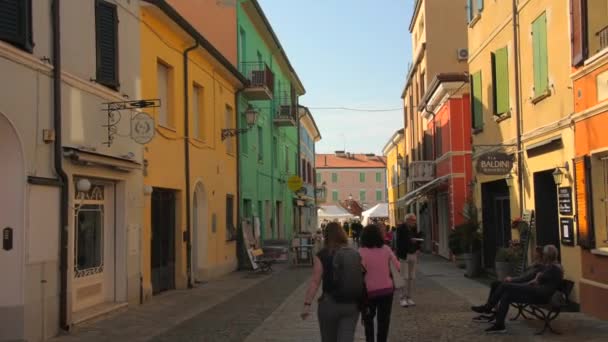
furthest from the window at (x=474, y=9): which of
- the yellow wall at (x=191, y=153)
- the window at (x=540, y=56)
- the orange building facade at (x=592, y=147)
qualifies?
the yellow wall at (x=191, y=153)

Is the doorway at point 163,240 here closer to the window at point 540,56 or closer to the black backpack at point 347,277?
the window at point 540,56

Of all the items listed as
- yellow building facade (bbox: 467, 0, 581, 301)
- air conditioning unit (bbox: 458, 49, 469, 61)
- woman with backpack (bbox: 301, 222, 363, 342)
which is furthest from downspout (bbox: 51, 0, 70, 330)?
air conditioning unit (bbox: 458, 49, 469, 61)

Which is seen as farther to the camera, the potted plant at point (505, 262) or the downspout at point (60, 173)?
the potted plant at point (505, 262)

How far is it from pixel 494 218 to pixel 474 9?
541 cm

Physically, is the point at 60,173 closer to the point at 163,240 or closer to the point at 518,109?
the point at 163,240

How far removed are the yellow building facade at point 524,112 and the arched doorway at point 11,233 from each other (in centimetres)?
834

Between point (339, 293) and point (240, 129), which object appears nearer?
point (339, 293)

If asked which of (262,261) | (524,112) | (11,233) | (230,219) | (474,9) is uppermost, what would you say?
(474,9)

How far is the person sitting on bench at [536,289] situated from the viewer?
353 inches

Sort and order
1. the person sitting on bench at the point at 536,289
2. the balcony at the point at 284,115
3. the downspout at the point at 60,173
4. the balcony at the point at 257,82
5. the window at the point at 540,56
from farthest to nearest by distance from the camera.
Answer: the balcony at the point at 284,115
the balcony at the point at 257,82
the window at the point at 540,56
the downspout at the point at 60,173
the person sitting on bench at the point at 536,289

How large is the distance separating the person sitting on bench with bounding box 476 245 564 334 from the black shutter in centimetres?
717

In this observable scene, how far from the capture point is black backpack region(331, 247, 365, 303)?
618 cm

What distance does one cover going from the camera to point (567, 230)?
1134cm

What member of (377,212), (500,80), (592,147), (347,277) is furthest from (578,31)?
(377,212)
